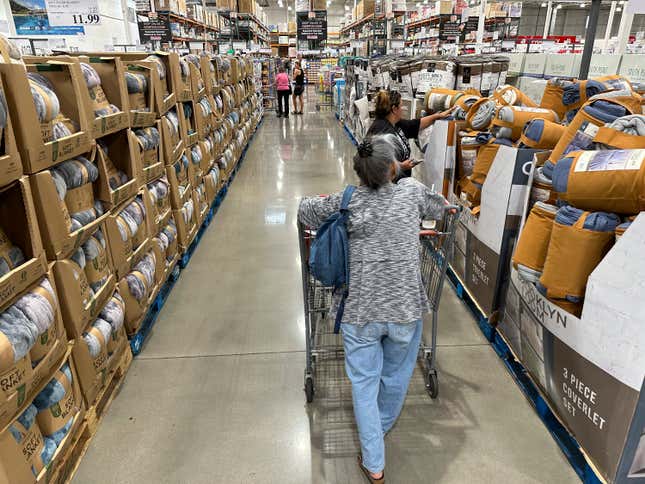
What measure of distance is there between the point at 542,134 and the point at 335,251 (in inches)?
64.1

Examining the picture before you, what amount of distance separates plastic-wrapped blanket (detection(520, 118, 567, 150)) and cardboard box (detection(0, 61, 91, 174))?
2.55m

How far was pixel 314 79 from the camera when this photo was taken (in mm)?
27016

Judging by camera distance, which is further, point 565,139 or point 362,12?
point 362,12

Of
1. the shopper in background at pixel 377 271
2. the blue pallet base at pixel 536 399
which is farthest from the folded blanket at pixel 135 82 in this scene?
the blue pallet base at pixel 536 399

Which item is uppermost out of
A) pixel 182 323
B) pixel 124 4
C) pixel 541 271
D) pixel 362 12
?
pixel 362 12

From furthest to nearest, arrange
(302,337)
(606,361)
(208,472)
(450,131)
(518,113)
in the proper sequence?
(450,131) → (302,337) → (518,113) → (208,472) → (606,361)

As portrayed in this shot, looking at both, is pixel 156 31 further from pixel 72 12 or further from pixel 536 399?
pixel 536 399

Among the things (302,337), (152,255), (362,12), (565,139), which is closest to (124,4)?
(152,255)

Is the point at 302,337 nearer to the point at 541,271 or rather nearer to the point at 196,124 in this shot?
the point at 541,271

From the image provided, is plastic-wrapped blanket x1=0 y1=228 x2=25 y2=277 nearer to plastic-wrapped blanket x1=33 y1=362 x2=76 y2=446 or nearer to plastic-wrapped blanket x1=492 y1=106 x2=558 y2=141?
plastic-wrapped blanket x1=33 y1=362 x2=76 y2=446

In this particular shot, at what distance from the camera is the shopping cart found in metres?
2.34

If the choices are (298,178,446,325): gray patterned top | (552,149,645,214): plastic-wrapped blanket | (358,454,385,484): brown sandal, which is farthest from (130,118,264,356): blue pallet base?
(552,149,645,214): plastic-wrapped blanket

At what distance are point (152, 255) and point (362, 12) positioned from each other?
523 inches

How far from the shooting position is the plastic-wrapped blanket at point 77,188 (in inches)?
86.2
